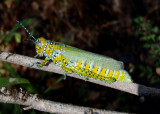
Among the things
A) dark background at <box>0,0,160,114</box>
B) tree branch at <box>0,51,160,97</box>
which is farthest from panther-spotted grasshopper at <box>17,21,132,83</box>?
dark background at <box>0,0,160,114</box>

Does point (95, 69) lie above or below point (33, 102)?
above

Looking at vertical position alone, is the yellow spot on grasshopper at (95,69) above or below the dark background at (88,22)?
below

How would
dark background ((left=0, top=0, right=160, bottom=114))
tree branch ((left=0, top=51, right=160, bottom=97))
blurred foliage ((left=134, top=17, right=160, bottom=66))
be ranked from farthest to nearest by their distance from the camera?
1. dark background ((left=0, top=0, right=160, bottom=114))
2. blurred foliage ((left=134, top=17, right=160, bottom=66))
3. tree branch ((left=0, top=51, right=160, bottom=97))

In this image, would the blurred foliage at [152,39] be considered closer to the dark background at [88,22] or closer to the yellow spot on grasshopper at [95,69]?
the yellow spot on grasshopper at [95,69]

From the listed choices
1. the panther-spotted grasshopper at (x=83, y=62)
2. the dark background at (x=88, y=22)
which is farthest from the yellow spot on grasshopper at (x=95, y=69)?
the dark background at (x=88, y=22)

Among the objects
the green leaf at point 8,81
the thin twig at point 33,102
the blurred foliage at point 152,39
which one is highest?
the blurred foliage at point 152,39

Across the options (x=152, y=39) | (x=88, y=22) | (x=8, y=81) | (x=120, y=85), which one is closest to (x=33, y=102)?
(x=8, y=81)

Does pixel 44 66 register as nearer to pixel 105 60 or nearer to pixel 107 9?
pixel 105 60

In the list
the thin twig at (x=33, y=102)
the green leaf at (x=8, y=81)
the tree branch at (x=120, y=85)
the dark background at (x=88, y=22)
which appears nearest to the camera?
the thin twig at (x=33, y=102)

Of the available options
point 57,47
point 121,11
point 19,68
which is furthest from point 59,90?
point 121,11

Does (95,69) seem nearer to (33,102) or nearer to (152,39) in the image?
(33,102)

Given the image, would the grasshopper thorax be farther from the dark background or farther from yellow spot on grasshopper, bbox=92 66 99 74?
the dark background
